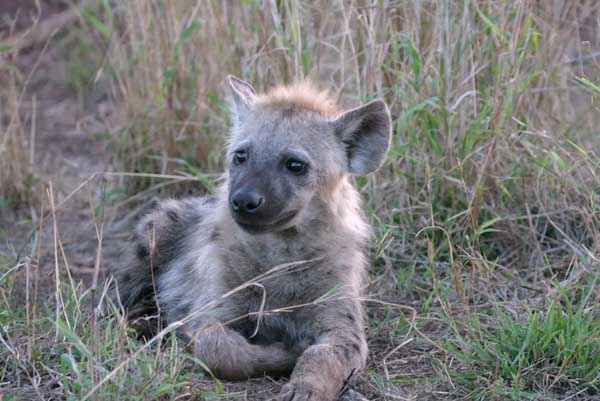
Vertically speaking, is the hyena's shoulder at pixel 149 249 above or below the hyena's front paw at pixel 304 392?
below

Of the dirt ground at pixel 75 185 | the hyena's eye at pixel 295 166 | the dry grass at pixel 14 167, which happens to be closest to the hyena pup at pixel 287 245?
the hyena's eye at pixel 295 166

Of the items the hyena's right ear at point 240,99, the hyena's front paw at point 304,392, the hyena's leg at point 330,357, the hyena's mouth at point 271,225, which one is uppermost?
the hyena's right ear at point 240,99

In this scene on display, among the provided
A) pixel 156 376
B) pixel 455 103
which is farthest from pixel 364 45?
pixel 156 376

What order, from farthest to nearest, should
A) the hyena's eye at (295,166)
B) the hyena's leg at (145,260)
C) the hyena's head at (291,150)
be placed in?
the hyena's leg at (145,260) < the hyena's eye at (295,166) < the hyena's head at (291,150)

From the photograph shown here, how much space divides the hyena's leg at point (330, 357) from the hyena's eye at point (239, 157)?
58cm

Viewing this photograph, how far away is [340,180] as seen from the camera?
329 centimetres

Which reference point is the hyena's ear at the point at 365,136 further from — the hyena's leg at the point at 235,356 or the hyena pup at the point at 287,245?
the hyena's leg at the point at 235,356

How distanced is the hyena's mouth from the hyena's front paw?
0.54 m

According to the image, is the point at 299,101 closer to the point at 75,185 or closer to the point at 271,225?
the point at 271,225

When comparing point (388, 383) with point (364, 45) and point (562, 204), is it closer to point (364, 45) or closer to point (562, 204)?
point (562, 204)

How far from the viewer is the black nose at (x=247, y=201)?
114 inches

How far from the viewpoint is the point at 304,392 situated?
2641 mm

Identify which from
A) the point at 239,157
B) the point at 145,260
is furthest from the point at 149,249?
the point at 239,157

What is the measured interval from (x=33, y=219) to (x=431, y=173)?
6.53 feet
